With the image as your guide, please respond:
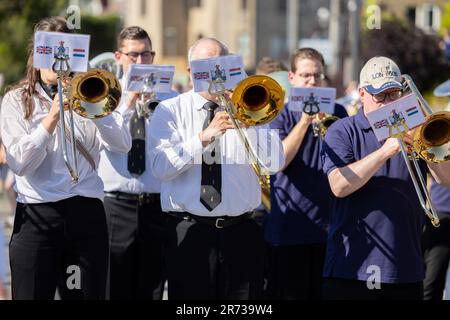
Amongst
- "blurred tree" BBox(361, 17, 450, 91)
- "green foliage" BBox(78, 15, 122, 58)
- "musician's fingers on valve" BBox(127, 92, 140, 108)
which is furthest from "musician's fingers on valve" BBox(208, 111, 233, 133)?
"green foliage" BBox(78, 15, 122, 58)

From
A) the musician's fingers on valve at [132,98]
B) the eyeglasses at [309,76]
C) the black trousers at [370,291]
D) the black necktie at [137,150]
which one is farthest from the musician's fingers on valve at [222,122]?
the eyeglasses at [309,76]

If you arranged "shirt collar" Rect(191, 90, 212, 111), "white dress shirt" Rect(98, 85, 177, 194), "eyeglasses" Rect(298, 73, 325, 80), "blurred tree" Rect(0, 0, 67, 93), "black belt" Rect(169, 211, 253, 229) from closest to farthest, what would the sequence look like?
"black belt" Rect(169, 211, 253, 229)
"shirt collar" Rect(191, 90, 212, 111)
"white dress shirt" Rect(98, 85, 177, 194)
"eyeglasses" Rect(298, 73, 325, 80)
"blurred tree" Rect(0, 0, 67, 93)

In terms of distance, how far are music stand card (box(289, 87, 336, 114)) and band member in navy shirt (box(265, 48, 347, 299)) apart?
136 mm

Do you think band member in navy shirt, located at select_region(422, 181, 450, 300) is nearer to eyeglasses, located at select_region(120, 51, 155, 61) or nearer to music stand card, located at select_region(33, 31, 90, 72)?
eyeglasses, located at select_region(120, 51, 155, 61)

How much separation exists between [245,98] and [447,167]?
111 centimetres

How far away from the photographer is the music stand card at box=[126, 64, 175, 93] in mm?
6984

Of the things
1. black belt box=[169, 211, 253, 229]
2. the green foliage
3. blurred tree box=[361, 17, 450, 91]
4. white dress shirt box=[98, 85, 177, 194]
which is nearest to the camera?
black belt box=[169, 211, 253, 229]

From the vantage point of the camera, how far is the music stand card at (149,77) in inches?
275

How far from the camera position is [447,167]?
572cm

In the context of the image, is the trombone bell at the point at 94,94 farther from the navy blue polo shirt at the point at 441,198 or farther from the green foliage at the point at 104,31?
the green foliage at the point at 104,31

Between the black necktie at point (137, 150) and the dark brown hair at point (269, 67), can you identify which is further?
the dark brown hair at point (269, 67)

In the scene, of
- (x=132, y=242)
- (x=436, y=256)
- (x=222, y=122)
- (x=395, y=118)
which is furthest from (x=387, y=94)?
(x=436, y=256)

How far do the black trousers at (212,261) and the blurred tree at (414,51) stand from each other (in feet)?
99.0
